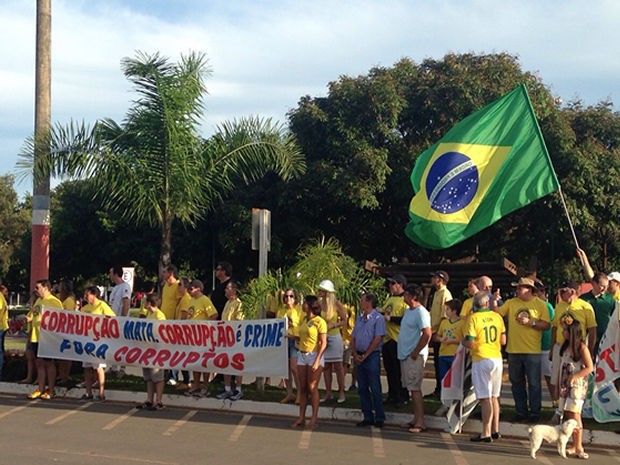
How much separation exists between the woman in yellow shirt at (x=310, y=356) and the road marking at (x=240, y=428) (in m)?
0.67

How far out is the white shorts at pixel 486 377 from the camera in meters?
10.4

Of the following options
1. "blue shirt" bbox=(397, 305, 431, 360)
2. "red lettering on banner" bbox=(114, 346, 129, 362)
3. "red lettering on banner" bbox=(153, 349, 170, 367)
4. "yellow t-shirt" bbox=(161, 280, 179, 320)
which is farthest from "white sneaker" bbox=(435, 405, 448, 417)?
"red lettering on banner" bbox=(114, 346, 129, 362)

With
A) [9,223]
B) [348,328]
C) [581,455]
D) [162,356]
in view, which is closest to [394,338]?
[348,328]

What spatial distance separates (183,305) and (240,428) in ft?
9.91

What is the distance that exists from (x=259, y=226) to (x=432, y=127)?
571 inches

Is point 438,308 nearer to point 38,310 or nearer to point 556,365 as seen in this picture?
point 556,365

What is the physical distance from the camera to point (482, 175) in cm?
1214

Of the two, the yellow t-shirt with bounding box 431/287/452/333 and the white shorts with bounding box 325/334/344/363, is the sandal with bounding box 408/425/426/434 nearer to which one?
the yellow t-shirt with bounding box 431/287/452/333

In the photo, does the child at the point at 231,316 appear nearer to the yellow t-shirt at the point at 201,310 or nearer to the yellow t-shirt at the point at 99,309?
the yellow t-shirt at the point at 201,310

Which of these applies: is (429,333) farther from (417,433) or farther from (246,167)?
(246,167)

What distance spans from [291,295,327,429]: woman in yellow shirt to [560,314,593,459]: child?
10.0 ft

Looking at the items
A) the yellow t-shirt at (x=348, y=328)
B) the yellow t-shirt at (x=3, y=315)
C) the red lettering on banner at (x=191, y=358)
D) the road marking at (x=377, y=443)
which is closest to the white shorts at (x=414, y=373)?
the road marking at (x=377, y=443)

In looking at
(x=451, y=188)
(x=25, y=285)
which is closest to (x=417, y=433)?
(x=451, y=188)

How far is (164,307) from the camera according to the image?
1436 cm
